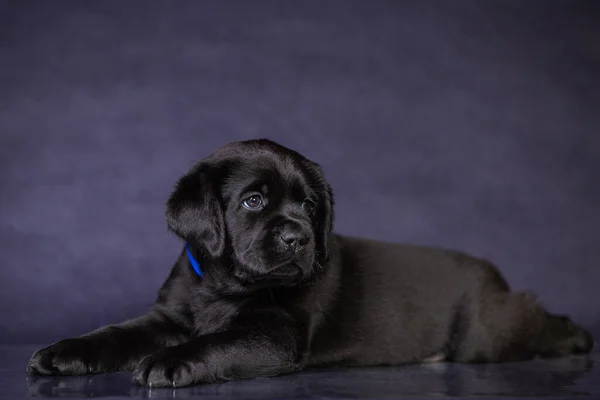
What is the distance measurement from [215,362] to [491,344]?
5.90 ft

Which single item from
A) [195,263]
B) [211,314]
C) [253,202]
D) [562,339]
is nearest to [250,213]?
[253,202]

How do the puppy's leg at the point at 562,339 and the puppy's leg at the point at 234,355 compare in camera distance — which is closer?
the puppy's leg at the point at 234,355

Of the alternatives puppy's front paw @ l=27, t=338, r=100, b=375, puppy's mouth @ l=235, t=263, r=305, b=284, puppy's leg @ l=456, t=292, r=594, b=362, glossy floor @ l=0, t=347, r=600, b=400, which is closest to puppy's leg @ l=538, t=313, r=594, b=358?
puppy's leg @ l=456, t=292, r=594, b=362

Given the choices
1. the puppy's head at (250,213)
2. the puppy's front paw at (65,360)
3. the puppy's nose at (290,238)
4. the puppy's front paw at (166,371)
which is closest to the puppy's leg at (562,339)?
the puppy's head at (250,213)

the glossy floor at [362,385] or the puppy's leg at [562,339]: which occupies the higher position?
the puppy's leg at [562,339]

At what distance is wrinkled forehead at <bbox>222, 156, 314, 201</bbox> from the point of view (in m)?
3.79

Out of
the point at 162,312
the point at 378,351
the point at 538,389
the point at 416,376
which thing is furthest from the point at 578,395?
the point at 162,312

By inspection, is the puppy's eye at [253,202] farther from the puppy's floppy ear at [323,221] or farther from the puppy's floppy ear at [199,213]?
the puppy's floppy ear at [323,221]

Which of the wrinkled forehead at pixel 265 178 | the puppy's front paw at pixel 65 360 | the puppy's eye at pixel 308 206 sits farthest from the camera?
the puppy's eye at pixel 308 206

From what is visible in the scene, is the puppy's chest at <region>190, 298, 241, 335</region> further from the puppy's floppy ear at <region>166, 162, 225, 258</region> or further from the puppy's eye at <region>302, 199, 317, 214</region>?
the puppy's eye at <region>302, 199, 317, 214</region>

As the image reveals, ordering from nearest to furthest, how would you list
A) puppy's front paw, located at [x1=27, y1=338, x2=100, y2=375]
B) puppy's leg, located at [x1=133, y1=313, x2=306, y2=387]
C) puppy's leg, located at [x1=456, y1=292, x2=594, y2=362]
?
puppy's leg, located at [x1=133, y1=313, x2=306, y2=387] → puppy's front paw, located at [x1=27, y1=338, x2=100, y2=375] → puppy's leg, located at [x1=456, y1=292, x2=594, y2=362]

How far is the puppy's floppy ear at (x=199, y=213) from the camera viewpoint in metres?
3.74

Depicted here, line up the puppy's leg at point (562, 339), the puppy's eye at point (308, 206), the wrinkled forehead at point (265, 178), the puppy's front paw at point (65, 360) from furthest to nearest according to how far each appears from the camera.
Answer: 1. the puppy's leg at point (562, 339)
2. the puppy's eye at point (308, 206)
3. the wrinkled forehead at point (265, 178)
4. the puppy's front paw at point (65, 360)

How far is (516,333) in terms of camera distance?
4605 mm
